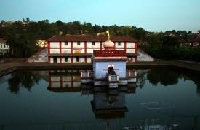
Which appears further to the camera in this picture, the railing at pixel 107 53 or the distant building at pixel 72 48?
the distant building at pixel 72 48

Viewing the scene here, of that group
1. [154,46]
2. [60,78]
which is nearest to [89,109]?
[60,78]

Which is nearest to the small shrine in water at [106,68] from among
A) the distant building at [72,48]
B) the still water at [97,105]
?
the still water at [97,105]

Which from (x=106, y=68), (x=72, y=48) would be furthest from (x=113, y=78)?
(x=72, y=48)

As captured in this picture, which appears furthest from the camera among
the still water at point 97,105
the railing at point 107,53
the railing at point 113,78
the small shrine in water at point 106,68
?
the railing at point 107,53

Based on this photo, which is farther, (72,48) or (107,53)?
(72,48)

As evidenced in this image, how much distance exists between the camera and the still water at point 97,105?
742 inches

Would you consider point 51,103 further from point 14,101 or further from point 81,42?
point 81,42

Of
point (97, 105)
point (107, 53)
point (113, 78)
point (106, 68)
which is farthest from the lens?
point (107, 53)

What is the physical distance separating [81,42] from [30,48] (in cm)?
1392

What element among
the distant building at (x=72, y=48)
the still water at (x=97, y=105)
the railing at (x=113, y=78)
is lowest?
the still water at (x=97, y=105)

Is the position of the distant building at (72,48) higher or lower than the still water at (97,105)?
higher

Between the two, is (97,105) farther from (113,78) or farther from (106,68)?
(106,68)

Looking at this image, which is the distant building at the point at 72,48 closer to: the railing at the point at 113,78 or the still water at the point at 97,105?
the still water at the point at 97,105

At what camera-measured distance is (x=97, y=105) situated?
83.0ft
